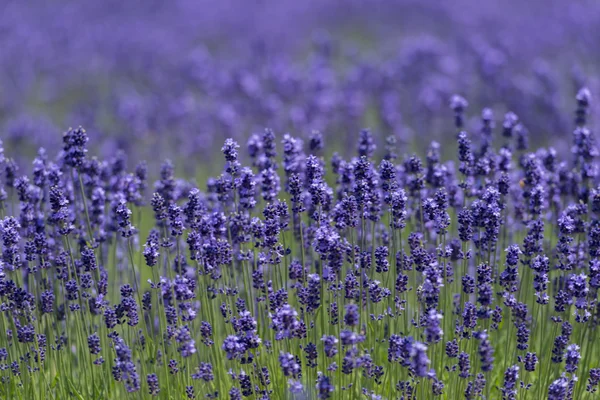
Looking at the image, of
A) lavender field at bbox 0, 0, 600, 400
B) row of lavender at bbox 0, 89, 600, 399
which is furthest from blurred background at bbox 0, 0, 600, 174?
row of lavender at bbox 0, 89, 600, 399

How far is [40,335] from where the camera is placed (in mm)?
5316

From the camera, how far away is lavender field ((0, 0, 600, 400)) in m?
4.91

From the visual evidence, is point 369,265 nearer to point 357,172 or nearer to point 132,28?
point 357,172

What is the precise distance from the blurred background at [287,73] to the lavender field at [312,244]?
80 mm

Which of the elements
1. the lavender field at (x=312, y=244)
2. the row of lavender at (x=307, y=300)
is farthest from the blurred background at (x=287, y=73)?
the row of lavender at (x=307, y=300)

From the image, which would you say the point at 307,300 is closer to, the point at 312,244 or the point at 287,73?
the point at 312,244

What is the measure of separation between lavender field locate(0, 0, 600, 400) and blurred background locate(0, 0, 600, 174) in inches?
3.2

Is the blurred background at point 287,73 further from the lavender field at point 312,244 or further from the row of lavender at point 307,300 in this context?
the row of lavender at point 307,300

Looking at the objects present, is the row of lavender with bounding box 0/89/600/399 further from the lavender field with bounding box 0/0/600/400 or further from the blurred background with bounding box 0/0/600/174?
the blurred background with bounding box 0/0/600/174

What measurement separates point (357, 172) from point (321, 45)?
10.5m

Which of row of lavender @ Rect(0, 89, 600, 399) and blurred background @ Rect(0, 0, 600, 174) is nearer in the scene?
row of lavender @ Rect(0, 89, 600, 399)

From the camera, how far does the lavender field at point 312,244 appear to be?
4910mm

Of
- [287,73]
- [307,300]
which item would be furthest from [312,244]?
A: [287,73]

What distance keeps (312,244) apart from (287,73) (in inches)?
373
